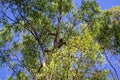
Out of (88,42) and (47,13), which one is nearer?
(88,42)

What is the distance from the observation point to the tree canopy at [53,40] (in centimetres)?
1888

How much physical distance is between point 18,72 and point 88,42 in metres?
7.44

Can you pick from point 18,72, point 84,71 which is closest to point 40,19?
point 18,72

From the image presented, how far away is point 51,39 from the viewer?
26.1 metres

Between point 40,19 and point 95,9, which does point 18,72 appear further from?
point 95,9

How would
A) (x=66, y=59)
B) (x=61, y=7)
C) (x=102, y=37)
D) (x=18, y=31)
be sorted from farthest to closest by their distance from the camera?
(x=102, y=37)
(x=18, y=31)
(x=61, y=7)
(x=66, y=59)

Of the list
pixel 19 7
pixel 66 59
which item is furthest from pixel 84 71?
pixel 19 7

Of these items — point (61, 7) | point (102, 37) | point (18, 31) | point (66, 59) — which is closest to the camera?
point (66, 59)

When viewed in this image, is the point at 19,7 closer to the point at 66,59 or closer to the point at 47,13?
the point at 47,13

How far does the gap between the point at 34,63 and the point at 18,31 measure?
2414 mm

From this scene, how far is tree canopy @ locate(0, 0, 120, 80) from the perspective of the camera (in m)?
18.9

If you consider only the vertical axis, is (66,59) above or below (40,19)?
below

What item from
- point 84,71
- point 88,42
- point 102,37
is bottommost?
point 84,71

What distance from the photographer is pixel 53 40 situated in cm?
2612
